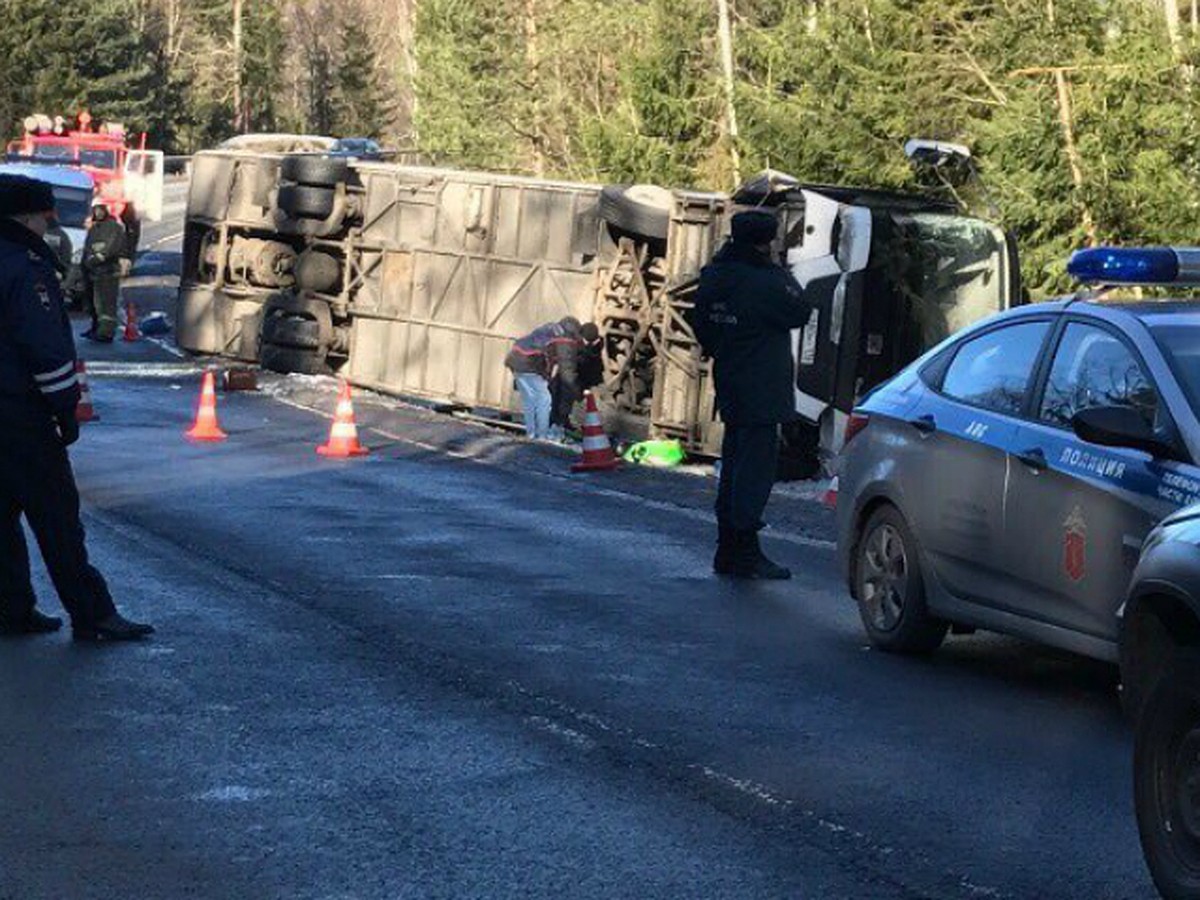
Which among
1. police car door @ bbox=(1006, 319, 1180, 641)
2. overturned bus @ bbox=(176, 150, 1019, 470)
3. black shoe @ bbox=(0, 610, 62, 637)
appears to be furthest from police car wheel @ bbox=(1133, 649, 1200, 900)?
overturned bus @ bbox=(176, 150, 1019, 470)

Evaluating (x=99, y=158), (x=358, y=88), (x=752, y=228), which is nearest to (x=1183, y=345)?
(x=752, y=228)

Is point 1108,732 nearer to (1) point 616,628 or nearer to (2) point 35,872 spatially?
(1) point 616,628

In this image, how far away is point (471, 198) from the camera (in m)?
25.3

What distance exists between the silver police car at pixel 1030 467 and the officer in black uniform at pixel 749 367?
5.87 feet

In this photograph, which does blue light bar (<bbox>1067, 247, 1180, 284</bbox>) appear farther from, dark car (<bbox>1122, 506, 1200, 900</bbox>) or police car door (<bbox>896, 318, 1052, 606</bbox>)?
dark car (<bbox>1122, 506, 1200, 900</bbox>)

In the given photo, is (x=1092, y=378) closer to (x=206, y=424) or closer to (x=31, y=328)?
(x=31, y=328)

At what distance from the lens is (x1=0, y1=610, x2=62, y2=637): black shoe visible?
9.84 meters

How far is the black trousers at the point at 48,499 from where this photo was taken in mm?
9438

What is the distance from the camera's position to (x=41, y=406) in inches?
373

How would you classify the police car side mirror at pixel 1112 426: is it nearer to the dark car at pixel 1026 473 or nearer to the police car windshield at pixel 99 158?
the dark car at pixel 1026 473

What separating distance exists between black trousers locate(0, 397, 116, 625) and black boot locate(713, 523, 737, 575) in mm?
3747

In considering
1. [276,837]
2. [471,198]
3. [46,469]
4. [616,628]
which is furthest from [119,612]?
[471,198]

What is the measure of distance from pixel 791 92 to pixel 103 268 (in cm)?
953

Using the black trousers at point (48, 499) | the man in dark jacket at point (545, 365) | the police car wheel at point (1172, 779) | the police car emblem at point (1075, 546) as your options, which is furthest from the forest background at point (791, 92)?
the police car wheel at point (1172, 779)
